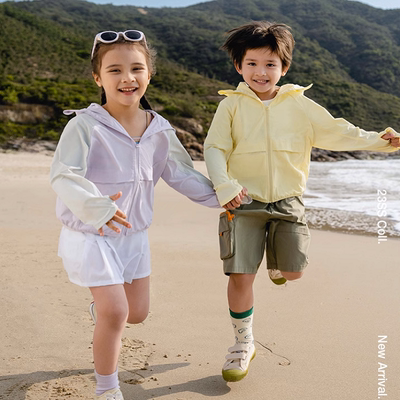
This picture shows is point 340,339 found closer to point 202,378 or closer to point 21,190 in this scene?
point 202,378

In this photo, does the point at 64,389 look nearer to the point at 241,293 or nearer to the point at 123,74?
the point at 241,293

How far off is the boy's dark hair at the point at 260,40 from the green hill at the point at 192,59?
20184 mm

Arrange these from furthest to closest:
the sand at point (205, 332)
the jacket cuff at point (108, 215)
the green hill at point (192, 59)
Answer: the green hill at point (192, 59)
the sand at point (205, 332)
the jacket cuff at point (108, 215)

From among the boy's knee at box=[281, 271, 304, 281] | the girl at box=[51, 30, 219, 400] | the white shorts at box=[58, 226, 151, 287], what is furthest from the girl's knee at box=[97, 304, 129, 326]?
the boy's knee at box=[281, 271, 304, 281]

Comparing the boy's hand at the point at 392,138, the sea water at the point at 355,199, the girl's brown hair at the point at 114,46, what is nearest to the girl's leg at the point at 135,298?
the girl's brown hair at the point at 114,46

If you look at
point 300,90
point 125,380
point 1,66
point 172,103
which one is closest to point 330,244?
point 300,90

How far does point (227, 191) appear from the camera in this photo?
2.60 metres

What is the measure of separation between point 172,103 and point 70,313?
27023 millimetres

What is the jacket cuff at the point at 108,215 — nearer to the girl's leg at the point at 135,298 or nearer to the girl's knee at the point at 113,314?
the girl's knee at the point at 113,314

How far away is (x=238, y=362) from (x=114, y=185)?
1.08 meters

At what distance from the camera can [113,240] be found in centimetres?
242

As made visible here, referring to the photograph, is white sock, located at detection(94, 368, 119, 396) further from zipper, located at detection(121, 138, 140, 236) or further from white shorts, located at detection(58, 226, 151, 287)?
zipper, located at detection(121, 138, 140, 236)

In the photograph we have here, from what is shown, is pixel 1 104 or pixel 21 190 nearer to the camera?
pixel 21 190

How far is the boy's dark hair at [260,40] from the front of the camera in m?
2.81
